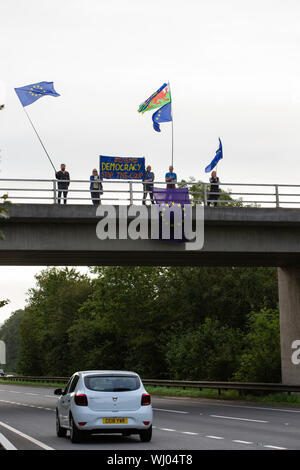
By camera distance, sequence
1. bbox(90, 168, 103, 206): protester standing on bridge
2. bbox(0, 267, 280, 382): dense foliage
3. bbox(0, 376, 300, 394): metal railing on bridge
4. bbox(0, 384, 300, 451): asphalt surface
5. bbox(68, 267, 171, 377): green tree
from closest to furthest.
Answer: bbox(0, 384, 300, 451): asphalt surface, bbox(90, 168, 103, 206): protester standing on bridge, bbox(0, 376, 300, 394): metal railing on bridge, bbox(0, 267, 280, 382): dense foliage, bbox(68, 267, 171, 377): green tree

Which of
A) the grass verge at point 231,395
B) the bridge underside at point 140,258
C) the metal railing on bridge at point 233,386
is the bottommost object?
the grass verge at point 231,395

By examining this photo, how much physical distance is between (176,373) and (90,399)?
36.3 meters

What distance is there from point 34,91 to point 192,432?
17.6 metres

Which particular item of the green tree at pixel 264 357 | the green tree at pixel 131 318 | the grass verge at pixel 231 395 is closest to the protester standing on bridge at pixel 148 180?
the grass verge at pixel 231 395

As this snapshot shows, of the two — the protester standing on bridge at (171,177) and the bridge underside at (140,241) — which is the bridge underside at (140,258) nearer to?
the bridge underside at (140,241)

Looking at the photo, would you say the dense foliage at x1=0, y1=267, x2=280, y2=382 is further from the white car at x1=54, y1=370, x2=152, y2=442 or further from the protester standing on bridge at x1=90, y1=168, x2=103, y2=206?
the white car at x1=54, y1=370, x2=152, y2=442

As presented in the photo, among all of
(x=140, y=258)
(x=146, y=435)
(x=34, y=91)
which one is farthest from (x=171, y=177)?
(x=146, y=435)

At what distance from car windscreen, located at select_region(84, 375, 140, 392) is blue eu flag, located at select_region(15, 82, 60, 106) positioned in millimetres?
17956

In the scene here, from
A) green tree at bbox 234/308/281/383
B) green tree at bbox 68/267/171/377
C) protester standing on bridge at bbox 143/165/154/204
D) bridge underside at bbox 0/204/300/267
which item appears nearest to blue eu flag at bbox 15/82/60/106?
protester standing on bridge at bbox 143/165/154/204

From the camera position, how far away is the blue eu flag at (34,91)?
3195 cm

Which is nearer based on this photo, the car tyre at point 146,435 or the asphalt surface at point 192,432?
the asphalt surface at point 192,432

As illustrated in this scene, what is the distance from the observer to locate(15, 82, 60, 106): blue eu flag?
3195 cm

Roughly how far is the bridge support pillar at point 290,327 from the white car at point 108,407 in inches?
713

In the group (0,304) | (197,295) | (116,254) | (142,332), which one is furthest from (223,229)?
(142,332)
